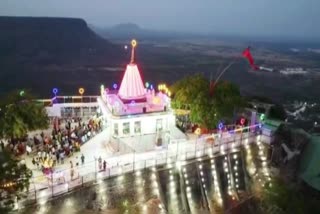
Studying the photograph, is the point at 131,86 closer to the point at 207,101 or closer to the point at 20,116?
the point at 207,101

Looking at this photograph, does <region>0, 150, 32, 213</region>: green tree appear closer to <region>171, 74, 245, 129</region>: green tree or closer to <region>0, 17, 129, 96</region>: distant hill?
<region>171, 74, 245, 129</region>: green tree

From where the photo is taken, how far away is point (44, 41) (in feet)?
502

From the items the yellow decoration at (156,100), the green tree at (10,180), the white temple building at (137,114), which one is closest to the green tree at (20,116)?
the white temple building at (137,114)

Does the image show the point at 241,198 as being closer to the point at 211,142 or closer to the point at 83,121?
the point at 211,142

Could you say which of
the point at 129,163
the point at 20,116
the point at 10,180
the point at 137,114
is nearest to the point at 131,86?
the point at 137,114

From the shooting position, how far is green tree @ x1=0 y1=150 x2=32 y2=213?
755 inches

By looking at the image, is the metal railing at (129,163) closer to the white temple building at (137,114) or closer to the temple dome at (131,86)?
the white temple building at (137,114)

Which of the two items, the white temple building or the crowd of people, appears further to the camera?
the white temple building

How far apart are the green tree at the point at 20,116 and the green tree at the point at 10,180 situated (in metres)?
8.85

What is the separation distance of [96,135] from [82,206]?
29.2 feet

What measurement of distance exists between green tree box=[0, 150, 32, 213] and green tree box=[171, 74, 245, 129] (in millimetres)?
17074

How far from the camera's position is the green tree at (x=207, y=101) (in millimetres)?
32781

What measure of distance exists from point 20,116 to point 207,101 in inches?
625

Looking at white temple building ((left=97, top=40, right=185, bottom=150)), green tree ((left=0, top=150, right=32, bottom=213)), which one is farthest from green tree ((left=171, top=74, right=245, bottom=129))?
green tree ((left=0, top=150, right=32, bottom=213))
